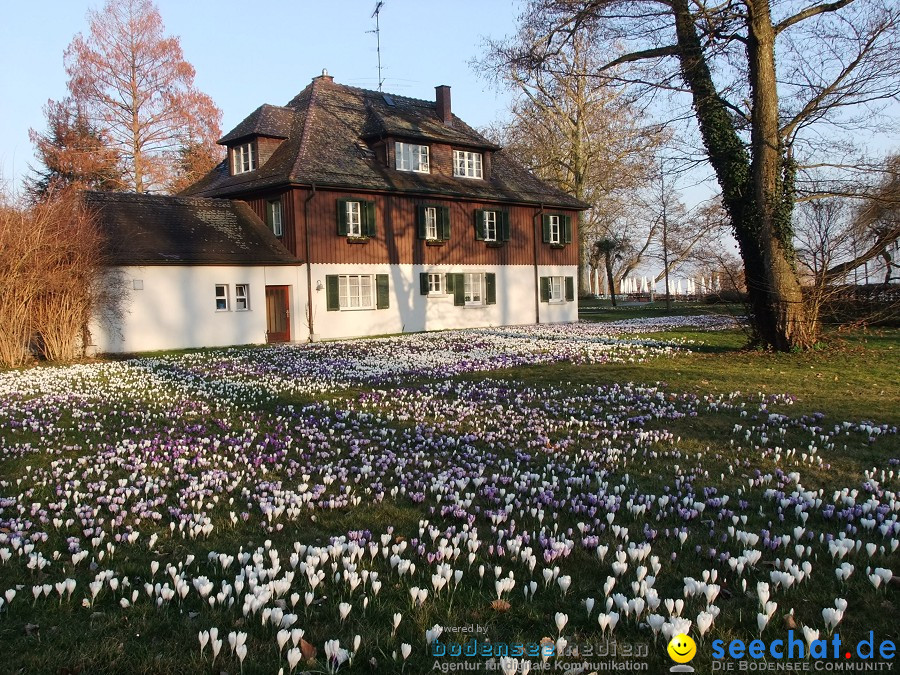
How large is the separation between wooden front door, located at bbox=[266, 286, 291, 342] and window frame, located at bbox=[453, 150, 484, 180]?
10.8 metres

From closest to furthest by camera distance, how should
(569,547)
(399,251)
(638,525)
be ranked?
(569,547) → (638,525) → (399,251)

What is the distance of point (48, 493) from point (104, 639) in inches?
135

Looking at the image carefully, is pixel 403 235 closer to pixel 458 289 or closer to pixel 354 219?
pixel 354 219

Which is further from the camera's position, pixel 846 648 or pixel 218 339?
pixel 218 339

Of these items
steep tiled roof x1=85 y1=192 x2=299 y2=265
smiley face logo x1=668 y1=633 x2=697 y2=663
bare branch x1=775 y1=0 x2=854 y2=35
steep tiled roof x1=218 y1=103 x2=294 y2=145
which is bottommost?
smiley face logo x1=668 y1=633 x2=697 y2=663

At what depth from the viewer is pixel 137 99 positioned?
3856 cm

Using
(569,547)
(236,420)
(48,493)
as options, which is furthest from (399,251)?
(569,547)

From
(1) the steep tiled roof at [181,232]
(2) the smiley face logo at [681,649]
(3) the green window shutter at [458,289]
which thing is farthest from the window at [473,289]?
(2) the smiley face logo at [681,649]

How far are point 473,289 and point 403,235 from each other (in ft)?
16.8

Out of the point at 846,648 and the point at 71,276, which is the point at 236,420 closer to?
the point at 846,648

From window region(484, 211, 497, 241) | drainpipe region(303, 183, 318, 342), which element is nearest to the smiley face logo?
drainpipe region(303, 183, 318, 342)

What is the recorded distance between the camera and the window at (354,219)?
2953cm

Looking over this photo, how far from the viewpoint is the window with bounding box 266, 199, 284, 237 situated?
95.8ft

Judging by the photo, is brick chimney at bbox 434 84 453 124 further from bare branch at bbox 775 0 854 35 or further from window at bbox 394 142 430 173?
bare branch at bbox 775 0 854 35
